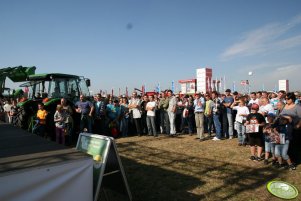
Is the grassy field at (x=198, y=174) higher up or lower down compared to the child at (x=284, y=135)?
lower down

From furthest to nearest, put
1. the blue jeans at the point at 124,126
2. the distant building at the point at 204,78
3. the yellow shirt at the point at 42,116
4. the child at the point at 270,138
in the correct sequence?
the distant building at the point at 204,78 < the blue jeans at the point at 124,126 < the yellow shirt at the point at 42,116 < the child at the point at 270,138

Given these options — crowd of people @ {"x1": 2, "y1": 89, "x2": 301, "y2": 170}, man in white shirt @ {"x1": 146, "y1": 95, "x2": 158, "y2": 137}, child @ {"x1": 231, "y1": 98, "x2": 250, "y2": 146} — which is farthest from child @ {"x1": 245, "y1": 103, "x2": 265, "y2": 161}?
man in white shirt @ {"x1": 146, "y1": 95, "x2": 158, "y2": 137}

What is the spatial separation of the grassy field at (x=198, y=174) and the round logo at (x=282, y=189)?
0.11 meters

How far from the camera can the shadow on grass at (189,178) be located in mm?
4516

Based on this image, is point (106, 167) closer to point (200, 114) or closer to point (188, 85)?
point (200, 114)

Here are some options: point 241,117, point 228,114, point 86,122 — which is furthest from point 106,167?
point 228,114

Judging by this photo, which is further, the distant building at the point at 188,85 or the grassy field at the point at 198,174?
the distant building at the point at 188,85

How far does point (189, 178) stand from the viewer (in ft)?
17.6

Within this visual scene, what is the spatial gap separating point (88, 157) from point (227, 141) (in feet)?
23.2

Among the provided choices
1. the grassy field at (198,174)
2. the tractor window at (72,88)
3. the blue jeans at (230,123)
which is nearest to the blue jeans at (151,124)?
the grassy field at (198,174)

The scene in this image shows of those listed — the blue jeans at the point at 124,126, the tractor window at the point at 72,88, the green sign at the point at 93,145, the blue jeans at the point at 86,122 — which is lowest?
the blue jeans at the point at 124,126

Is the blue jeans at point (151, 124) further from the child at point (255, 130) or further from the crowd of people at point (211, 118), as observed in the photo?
the child at point (255, 130)

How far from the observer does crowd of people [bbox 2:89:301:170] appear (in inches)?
243

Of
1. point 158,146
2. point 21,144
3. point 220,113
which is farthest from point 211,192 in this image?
point 220,113
